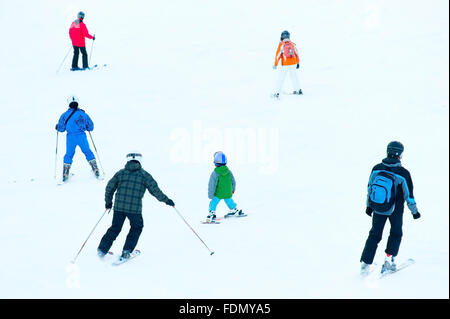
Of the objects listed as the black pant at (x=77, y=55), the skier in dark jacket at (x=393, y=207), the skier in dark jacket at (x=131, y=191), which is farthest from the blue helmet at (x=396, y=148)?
the black pant at (x=77, y=55)

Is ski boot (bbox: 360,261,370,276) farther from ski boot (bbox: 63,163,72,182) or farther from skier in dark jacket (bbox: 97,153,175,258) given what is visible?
ski boot (bbox: 63,163,72,182)

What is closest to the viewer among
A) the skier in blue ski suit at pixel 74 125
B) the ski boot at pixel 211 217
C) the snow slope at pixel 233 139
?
the snow slope at pixel 233 139

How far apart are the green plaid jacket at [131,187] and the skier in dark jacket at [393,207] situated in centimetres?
258

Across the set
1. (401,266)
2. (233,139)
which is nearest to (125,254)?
(401,266)

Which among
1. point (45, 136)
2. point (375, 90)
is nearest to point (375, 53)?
point (375, 90)

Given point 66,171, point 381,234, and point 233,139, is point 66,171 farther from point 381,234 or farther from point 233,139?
point 381,234

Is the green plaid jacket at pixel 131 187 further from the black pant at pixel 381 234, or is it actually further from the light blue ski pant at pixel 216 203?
the black pant at pixel 381 234

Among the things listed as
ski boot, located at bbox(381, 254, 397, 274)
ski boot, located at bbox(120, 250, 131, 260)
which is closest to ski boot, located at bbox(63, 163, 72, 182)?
ski boot, located at bbox(120, 250, 131, 260)

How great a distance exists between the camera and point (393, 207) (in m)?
6.17

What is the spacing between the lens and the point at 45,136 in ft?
42.8

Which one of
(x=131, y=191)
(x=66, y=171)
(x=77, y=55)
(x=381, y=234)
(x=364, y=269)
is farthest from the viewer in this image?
(x=77, y=55)

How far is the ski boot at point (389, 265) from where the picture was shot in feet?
20.9

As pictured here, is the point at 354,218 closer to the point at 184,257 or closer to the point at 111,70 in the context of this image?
the point at 184,257

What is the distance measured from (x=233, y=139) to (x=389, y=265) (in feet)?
20.7
